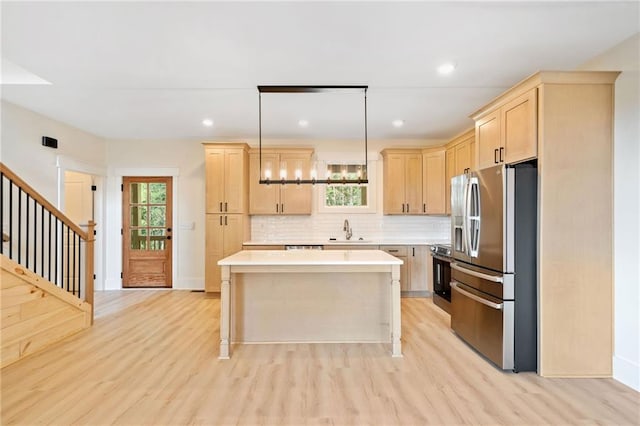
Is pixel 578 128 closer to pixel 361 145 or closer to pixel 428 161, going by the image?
pixel 428 161

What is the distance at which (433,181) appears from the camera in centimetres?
570

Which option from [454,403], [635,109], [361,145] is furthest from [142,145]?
[635,109]

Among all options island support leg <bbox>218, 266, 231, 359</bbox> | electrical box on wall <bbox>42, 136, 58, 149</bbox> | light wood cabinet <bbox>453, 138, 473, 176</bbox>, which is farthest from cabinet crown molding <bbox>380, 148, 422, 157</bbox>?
electrical box on wall <bbox>42, 136, 58, 149</bbox>

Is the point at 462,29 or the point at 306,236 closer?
the point at 462,29

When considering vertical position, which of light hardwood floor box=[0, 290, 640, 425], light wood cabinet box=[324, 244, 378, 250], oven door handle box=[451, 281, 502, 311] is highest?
light wood cabinet box=[324, 244, 378, 250]

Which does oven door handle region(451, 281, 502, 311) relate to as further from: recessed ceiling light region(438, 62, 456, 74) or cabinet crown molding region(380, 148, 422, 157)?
cabinet crown molding region(380, 148, 422, 157)

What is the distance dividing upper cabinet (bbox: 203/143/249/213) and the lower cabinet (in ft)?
0.48

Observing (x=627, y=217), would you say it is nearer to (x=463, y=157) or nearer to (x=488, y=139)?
(x=488, y=139)

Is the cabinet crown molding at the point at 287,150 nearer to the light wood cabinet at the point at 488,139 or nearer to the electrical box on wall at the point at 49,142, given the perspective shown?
the light wood cabinet at the point at 488,139

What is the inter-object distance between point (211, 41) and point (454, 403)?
330 centimetres

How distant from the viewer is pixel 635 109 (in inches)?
102

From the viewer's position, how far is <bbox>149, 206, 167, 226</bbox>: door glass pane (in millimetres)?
6125

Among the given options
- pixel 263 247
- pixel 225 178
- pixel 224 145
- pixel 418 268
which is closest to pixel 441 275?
pixel 418 268

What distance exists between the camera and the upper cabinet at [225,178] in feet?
18.0
